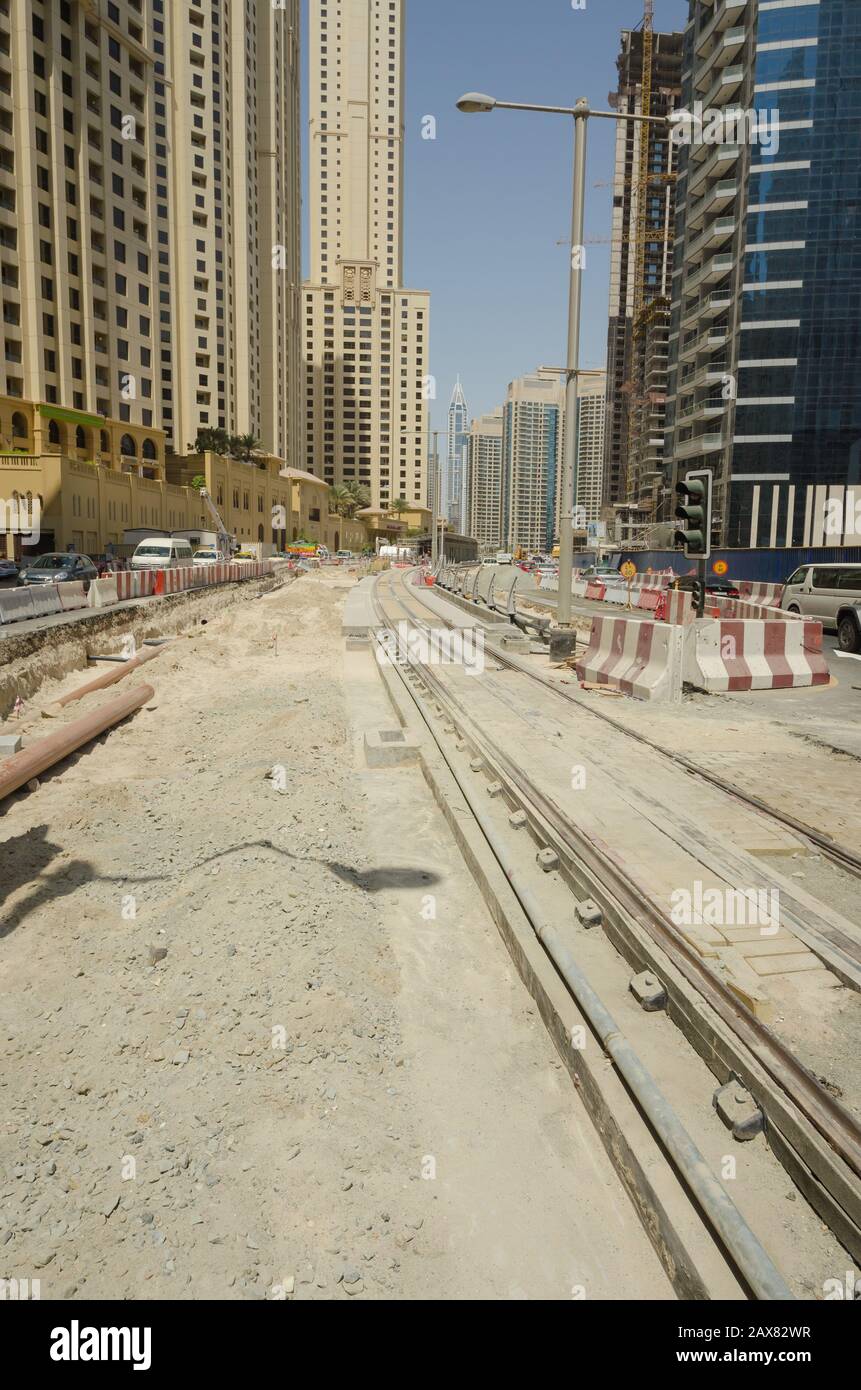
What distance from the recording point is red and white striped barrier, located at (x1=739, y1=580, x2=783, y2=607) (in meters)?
29.2

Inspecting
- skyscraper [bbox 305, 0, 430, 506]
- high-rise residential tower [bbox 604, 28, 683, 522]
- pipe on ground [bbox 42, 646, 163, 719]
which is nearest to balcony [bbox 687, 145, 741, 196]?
high-rise residential tower [bbox 604, 28, 683, 522]

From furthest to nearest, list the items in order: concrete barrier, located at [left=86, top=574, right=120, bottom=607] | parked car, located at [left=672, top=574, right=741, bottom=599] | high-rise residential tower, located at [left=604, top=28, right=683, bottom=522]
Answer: high-rise residential tower, located at [left=604, top=28, right=683, bottom=522] < parked car, located at [left=672, top=574, right=741, bottom=599] < concrete barrier, located at [left=86, top=574, right=120, bottom=607]

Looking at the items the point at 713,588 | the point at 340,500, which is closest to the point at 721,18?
the point at 713,588

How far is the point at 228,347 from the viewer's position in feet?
333

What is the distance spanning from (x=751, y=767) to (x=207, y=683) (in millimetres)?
9515

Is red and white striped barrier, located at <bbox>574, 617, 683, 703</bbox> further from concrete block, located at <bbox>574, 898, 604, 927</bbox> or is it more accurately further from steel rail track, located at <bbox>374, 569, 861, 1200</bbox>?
concrete block, located at <bbox>574, 898, 604, 927</bbox>

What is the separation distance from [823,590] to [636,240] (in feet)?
484

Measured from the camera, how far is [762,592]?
32000 mm

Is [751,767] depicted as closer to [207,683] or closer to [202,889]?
[202,889]

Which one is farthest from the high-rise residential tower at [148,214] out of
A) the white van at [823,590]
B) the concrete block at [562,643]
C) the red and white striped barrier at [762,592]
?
the concrete block at [562,643]

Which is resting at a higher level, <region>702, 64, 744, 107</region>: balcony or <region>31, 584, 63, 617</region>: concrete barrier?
<region>702, 64, 744, 107</region>: balcony

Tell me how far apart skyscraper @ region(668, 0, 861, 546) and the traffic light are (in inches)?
2610
